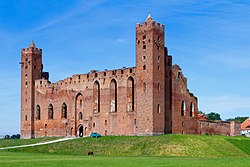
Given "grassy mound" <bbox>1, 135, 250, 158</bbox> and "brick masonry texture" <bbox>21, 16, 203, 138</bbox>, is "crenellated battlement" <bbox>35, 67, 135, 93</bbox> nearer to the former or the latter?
"brick masonry texture" <bbox>21, 16, 203, 138</bbox>

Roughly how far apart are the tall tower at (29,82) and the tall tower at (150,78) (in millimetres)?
21252

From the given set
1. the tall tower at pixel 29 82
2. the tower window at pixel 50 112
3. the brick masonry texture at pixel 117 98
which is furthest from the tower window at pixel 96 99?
the tall tower at pixel 29 82

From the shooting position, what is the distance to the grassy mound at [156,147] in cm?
4962

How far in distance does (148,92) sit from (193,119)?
42.7 feet

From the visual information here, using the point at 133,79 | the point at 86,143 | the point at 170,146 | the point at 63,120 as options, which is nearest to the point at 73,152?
the point at 86,143

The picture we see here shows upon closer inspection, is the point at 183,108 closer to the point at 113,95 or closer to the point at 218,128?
the point at 113,95

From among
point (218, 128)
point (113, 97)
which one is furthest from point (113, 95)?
point (218, 128)

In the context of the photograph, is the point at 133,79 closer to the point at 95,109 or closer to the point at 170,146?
the point at 95,109

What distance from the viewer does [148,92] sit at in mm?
60844

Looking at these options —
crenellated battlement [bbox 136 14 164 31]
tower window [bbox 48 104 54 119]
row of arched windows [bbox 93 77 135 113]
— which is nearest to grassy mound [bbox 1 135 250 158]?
row of arched windows [bbox 93 77 135 113]

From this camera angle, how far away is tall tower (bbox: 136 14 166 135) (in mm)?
60369

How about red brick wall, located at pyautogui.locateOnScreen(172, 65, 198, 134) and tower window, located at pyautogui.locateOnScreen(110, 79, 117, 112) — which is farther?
tower window, located at pyautogui.locateOnScreen(110, 79, 117, 112)

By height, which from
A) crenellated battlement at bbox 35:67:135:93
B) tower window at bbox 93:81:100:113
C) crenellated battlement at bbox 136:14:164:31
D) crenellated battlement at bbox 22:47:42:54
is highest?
crenellated battlement at bbox 136:14:164:31

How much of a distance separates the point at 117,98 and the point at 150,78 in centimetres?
746
